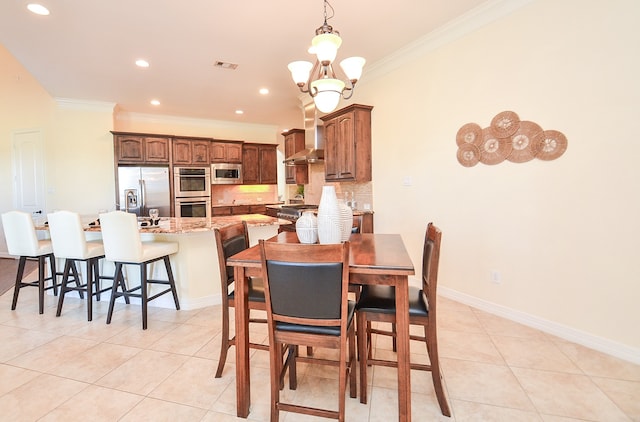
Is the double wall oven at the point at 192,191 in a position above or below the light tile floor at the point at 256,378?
above

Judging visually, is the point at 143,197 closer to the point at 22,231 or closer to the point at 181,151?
the point at 181,151

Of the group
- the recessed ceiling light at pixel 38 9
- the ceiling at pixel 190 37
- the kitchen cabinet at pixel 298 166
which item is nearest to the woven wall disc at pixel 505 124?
the ceiling at pixel 190 37

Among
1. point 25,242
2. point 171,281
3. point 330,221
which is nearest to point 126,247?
point 171,281

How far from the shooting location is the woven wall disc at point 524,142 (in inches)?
103

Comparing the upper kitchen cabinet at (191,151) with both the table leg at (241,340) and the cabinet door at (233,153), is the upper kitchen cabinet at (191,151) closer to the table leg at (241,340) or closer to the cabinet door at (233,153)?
the cabinet door at (233,153)

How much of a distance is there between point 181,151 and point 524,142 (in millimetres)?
5772

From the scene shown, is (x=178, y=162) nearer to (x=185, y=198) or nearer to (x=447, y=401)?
(x=185, y=198)

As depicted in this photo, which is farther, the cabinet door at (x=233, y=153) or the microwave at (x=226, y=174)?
the cabinet door at (x=233, y=153)

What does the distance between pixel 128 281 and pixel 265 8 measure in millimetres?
3122

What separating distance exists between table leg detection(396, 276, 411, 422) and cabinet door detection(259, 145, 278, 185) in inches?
244

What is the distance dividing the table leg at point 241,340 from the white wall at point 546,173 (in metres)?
2.42

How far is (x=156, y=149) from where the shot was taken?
6.03m

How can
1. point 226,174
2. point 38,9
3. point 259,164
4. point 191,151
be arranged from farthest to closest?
point 259,164
point 226,174
point 191,151
point 38,9

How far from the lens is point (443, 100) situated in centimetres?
337
